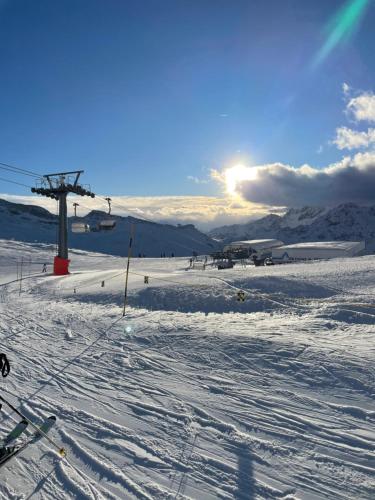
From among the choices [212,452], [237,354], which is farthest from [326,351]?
[212,452]

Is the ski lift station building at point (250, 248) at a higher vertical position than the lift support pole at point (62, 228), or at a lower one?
lower

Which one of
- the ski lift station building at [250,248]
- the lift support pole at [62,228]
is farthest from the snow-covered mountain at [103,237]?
the lift support pole at [62,228]

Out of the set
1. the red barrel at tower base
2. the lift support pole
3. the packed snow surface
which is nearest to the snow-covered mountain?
the lift support pole

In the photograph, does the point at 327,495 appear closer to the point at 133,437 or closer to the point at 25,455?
the point at 133,437

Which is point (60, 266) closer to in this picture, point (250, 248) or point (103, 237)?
point (250, 248)

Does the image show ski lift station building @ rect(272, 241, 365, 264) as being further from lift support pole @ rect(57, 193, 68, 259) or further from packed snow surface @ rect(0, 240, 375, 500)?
packed snow surface @ rect(0, 240, 375, 500)

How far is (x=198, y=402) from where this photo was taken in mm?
6582

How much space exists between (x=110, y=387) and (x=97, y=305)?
10.8 meters

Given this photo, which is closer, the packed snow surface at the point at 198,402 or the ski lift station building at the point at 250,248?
the packed snow surface at the point at 198,402

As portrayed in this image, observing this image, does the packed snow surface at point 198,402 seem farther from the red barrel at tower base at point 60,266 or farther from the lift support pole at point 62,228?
the lift support pole at point 62,228

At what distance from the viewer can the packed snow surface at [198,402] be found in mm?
4410

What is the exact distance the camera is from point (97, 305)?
17.8 m

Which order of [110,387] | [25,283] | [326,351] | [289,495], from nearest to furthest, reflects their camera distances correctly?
[289,495], [110,387], [326,351], [25,283]

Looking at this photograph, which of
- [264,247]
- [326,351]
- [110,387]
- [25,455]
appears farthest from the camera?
[264,247]
